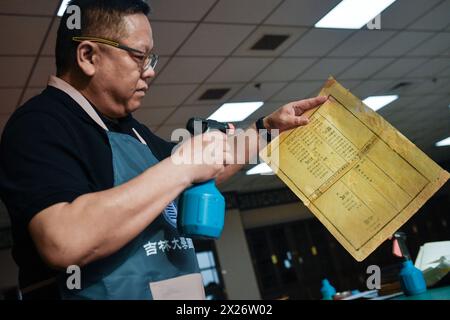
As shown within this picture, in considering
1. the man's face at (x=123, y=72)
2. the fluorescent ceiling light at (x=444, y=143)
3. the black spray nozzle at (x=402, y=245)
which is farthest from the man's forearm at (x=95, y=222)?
the fluorescent ceiling light at (x=444, y=143)

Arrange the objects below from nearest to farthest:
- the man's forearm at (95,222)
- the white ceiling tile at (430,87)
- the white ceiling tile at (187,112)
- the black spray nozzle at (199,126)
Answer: the man's forearm at (95,222)
the black spray nozzle at (199,126)
the white ceiling tile at (187,112)
the white ceiling tile at (430,87)

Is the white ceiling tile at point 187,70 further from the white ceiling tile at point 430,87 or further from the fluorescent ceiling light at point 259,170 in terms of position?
the fluorescent ceiling light at point 259,170

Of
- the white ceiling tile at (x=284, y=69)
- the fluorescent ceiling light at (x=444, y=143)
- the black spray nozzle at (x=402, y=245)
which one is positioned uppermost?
the white ceiling tile at (x=284, y=69)

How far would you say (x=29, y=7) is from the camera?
123 inches

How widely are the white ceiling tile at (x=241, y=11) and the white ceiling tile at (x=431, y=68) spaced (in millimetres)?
3598

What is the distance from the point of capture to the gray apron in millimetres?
777

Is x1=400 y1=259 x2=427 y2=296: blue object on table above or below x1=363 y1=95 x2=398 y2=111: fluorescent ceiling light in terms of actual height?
below

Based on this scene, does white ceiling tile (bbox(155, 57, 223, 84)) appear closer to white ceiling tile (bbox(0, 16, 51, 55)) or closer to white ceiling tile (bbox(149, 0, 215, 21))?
white ceiling tile (bbox(149, 0, 215, 21))

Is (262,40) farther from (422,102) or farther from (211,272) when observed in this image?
(211,272)

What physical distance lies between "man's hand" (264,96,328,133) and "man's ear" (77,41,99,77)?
0.51 metres

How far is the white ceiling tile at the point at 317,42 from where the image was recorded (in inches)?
181

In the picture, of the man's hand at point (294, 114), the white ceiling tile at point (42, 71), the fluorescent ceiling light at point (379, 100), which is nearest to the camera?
the man's hand at point (294, 114)

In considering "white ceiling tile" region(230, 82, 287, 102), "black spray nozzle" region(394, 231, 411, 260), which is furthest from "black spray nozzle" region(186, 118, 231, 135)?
"white ceiling tile" region(230, 82, 287, 102)

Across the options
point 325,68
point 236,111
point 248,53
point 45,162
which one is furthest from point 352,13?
point 45,162
